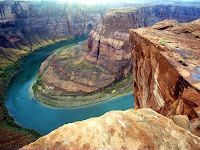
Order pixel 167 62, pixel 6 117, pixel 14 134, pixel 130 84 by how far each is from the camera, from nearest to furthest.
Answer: pixel 167 62 < pixel 14 134 < pixel 6 117 < pixel 130 84

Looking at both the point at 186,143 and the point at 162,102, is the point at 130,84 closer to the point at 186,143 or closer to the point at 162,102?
the point at 162,102

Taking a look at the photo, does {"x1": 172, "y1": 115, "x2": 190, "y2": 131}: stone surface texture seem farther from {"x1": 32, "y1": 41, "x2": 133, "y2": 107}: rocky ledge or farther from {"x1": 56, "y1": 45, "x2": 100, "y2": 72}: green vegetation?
{"x1": 56, "y1": 45, "x2": 100, "y2": 72}: green vegetation

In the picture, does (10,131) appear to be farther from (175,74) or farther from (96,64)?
(175,74)

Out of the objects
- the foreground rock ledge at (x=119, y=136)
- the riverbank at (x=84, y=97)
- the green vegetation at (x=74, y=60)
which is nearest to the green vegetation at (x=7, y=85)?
the riverbank at (x=84, y=97)

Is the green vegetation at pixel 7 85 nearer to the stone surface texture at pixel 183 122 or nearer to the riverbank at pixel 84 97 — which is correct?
the riverbank at pixel 84 97

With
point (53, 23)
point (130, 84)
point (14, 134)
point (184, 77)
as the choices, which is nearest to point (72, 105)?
point (14, 134)
